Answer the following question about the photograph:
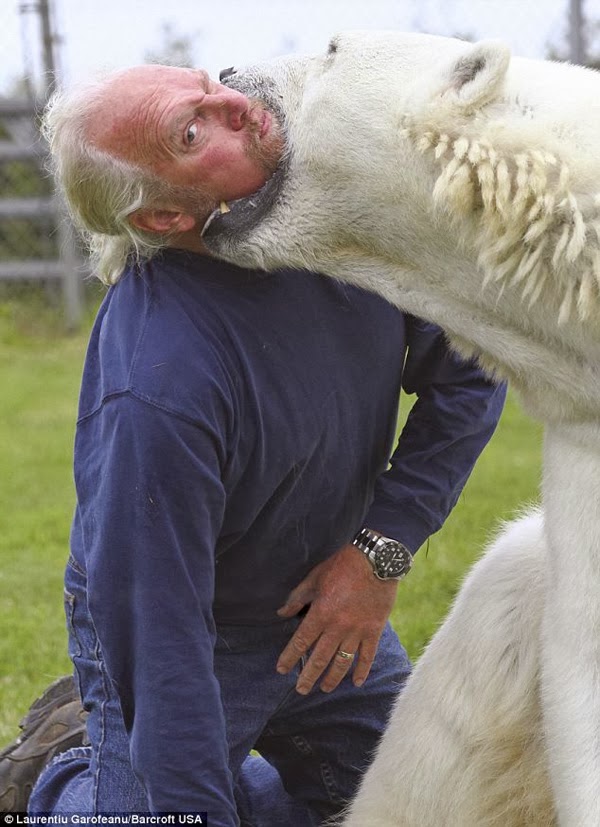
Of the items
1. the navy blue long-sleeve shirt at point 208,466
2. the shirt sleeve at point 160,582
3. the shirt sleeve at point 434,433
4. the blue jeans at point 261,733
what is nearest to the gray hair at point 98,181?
the navy blue long-sleeve shirt at point 208,466

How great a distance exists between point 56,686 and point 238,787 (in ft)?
1.88

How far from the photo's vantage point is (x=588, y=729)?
2.09m

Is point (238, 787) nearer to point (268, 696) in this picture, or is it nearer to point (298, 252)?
point (268, 696)

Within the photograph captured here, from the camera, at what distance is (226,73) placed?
249 centimetres

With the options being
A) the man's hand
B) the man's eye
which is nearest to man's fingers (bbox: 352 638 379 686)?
the man's hand

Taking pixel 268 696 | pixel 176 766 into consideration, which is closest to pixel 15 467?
pixel 268 696

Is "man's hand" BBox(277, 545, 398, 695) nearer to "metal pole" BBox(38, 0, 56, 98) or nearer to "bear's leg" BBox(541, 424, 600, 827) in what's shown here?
"bear's leg" BBox(541, 424, 600, 827)

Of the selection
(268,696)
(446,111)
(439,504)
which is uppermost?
(446,111)

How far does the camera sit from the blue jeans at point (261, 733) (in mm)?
2768

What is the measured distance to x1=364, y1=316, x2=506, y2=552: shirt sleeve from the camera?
2.82 meters

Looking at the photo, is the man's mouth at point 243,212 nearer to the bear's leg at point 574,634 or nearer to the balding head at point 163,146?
the balding head at point 163,146

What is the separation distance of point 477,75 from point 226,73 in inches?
23.7

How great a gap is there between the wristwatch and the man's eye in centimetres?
89

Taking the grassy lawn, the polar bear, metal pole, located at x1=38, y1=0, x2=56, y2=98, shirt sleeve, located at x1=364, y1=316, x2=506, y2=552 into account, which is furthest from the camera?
metal pole, located at x1=38, y1=0, x2=56, y2=98
